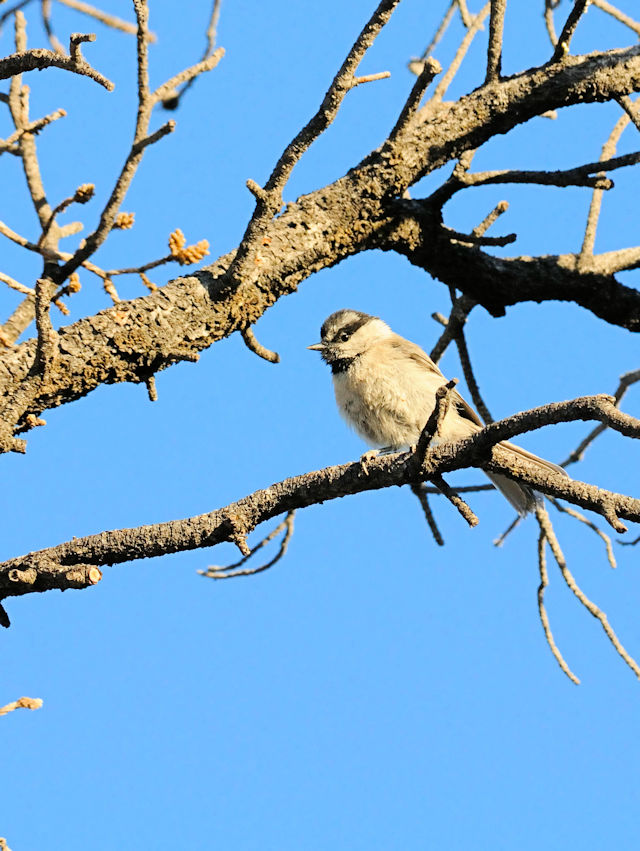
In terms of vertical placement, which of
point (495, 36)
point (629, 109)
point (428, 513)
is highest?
point (495, 36)

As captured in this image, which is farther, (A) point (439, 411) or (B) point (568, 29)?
(B) point (568, 29)

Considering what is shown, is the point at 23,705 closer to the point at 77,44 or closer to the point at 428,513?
the point at 77,44

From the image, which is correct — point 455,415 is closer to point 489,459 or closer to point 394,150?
point 394,150

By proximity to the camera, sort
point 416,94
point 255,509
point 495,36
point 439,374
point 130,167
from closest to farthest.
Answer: point 255,509, point 130,167, point 416,94, point 495,36, point 439,374

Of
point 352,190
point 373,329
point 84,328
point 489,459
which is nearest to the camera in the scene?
point 489,459

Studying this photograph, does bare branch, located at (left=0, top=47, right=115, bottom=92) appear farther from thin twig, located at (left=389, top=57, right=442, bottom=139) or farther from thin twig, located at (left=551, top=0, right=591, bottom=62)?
thin twig, located at (left=551, top=0, right=591, bottom=62)

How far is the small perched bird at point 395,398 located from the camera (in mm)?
4500

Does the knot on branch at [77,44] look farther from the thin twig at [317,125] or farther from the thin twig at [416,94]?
the thin twig at [416,94]

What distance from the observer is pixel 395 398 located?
4500mm

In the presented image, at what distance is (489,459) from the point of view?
102 inches

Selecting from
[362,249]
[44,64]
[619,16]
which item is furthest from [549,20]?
[44,64]

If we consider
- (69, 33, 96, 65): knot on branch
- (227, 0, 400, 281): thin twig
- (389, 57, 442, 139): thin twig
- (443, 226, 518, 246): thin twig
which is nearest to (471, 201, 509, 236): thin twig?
(443, 226, 518, 246): thin twig

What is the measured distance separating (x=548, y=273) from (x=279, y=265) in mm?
1460

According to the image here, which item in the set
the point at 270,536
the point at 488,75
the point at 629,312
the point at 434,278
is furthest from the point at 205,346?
the point at 629,312
